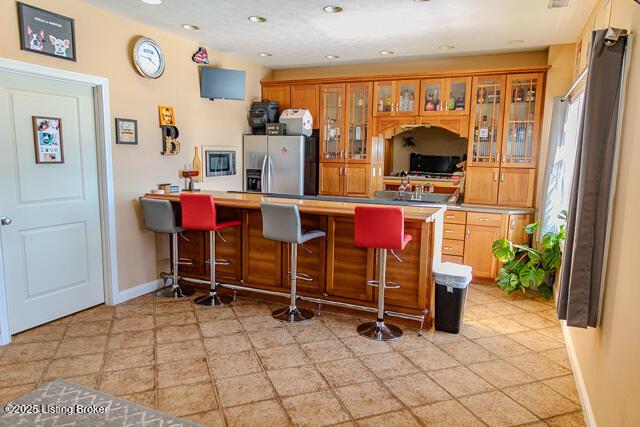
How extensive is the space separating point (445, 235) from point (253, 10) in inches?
130

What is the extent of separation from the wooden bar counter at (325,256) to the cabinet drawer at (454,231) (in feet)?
3.85

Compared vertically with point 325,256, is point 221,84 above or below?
above

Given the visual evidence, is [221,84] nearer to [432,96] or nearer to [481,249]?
[432,96]

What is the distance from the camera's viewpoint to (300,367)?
2.95 meters

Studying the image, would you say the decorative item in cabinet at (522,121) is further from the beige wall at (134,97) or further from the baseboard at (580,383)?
the beige wall at (134,97)

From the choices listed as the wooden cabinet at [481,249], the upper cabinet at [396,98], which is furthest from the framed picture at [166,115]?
the wooden cabinet at [481,249]

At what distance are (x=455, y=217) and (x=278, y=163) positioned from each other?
2.44 m

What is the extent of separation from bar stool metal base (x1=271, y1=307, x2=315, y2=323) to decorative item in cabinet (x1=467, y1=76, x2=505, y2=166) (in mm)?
2842

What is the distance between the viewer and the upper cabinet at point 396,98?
549cm

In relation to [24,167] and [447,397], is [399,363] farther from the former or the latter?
[24,167]

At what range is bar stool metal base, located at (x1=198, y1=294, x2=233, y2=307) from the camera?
413 centimetres

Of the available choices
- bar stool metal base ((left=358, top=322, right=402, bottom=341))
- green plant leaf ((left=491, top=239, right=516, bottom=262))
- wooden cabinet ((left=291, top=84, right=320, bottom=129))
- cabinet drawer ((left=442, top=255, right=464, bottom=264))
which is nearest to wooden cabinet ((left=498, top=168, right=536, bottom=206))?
green plant leaf ((left=491, top=239, right=516, bottom=262))

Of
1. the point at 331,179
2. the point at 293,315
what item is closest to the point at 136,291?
the point at 293,315

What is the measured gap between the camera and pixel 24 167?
3357 mm
